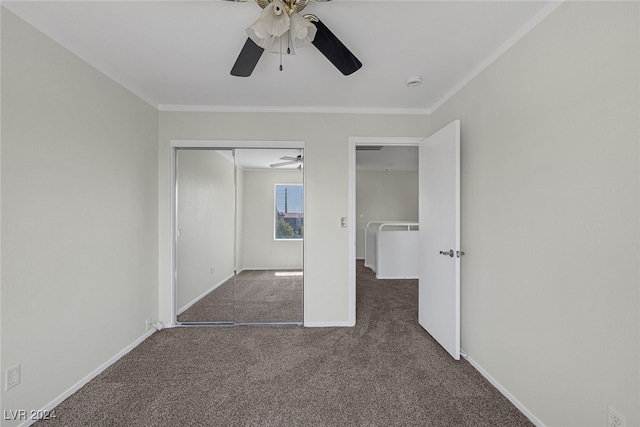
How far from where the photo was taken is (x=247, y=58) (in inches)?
67.5

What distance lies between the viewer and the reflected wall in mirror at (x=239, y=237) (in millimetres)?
3238

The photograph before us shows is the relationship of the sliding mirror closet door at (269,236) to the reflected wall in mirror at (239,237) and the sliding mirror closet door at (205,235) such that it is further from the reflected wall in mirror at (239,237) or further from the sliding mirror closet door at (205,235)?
the sliding mirror closet door at (205,235)

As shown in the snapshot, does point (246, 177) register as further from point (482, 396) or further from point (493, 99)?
point (482, 396)

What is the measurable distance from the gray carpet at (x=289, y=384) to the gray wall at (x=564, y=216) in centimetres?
41

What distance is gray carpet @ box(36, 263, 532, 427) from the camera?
67.9 inches

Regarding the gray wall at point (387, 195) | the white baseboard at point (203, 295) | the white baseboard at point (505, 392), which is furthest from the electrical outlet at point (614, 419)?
the gray wall at point (387, 195)

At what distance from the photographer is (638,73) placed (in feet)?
3.78

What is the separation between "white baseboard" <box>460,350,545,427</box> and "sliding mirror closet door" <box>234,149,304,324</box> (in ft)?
5.70

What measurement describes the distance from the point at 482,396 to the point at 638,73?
1981 mm

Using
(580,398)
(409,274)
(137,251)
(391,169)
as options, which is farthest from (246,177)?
(391,169)

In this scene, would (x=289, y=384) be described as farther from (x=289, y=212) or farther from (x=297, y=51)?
(x=297, y=51)

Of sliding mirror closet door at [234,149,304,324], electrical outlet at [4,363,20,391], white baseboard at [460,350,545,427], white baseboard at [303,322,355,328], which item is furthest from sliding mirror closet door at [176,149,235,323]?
white baseboard at [460,350,545,427]

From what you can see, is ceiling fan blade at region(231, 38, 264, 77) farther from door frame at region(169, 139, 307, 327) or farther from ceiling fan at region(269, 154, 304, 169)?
ceiling fan at region(269, 154, 304, 169)

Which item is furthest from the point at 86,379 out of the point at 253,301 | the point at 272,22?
the point at 272,22
